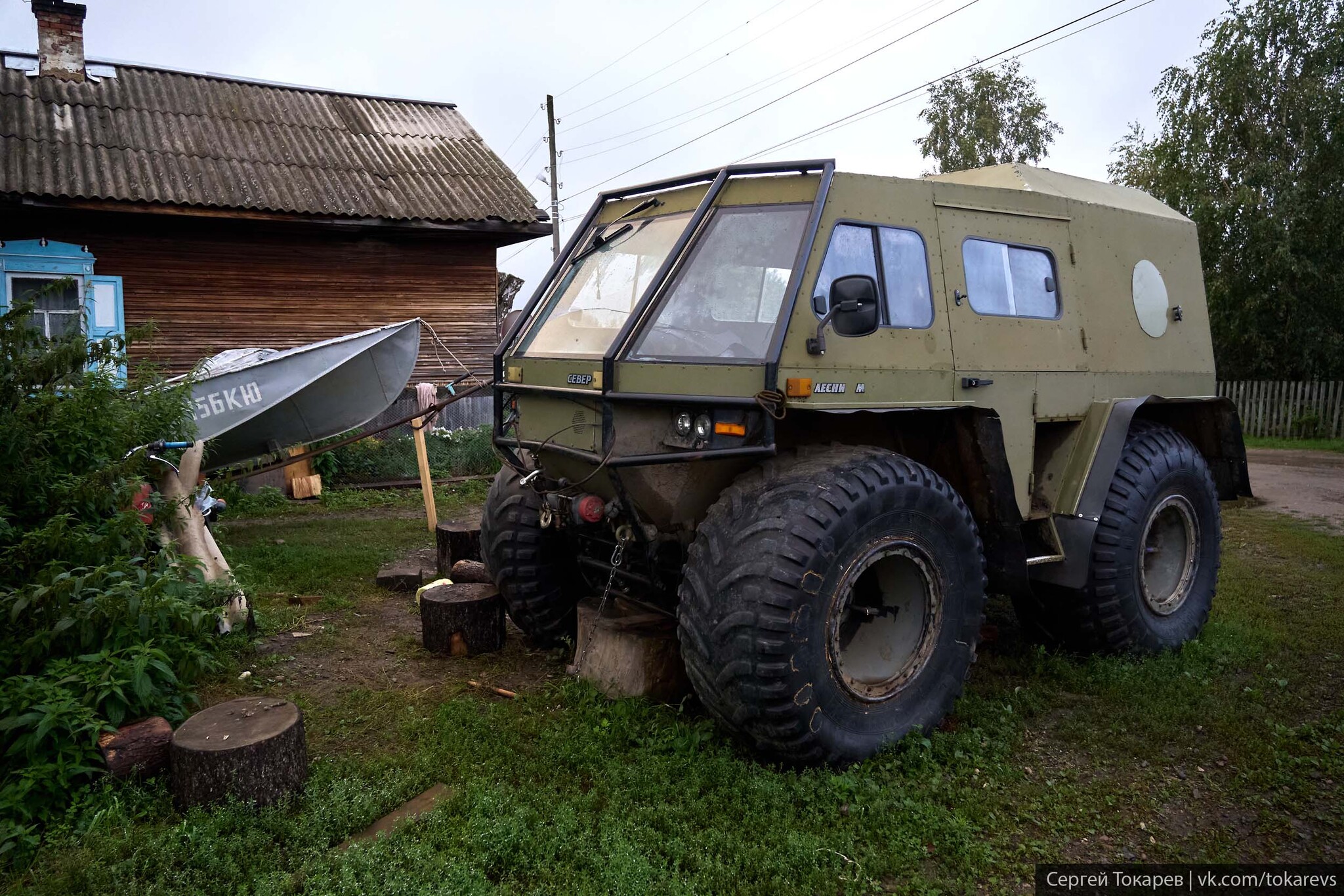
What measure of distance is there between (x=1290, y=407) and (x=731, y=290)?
65.2ft

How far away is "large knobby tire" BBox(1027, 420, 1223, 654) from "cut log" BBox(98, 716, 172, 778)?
14.9ft

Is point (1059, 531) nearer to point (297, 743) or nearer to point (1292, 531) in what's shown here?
point (297, 743)

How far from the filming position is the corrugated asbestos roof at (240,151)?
11.7 m

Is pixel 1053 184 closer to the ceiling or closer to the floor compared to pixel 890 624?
closer to the ceiling

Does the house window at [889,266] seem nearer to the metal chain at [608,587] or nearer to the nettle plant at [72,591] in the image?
the metal chain at [608,587]

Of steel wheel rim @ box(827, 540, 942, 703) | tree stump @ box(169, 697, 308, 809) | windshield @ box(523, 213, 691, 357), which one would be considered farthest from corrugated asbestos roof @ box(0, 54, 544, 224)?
steel wheel rim @ box(827, 540, 942, 703)

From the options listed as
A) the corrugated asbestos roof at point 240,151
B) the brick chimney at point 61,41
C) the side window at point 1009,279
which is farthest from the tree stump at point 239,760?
the brick chimney at point 61,41

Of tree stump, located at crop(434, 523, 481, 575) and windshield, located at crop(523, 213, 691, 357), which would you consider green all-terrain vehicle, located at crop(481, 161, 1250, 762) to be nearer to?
windshield, located at crop(523, 213, 691, 357)

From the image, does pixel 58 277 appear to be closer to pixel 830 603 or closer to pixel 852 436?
pixel 852 436

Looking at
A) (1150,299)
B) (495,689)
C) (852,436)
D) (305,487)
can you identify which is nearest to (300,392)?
(305,487)

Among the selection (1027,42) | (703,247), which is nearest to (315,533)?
(703,247)

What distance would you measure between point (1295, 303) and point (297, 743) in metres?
22.4

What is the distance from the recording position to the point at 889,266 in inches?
175

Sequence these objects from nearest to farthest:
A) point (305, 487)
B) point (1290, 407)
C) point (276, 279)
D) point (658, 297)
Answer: point (658, 297), point (305, 487), point (276, 279), point (1290, 407)
